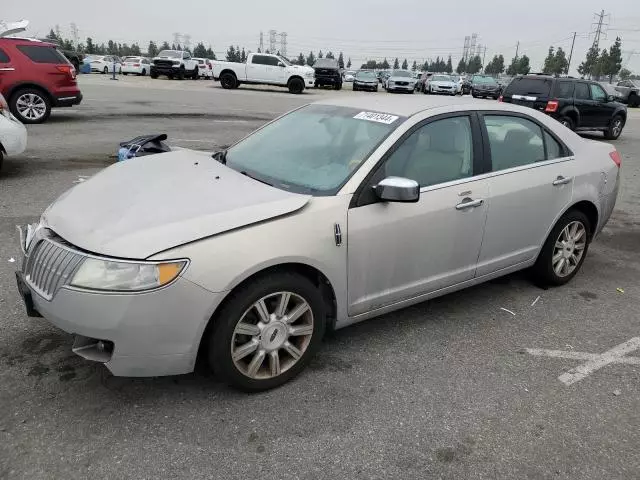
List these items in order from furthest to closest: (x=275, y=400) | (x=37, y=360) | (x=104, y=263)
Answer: (x=37, y=360) < (x=275, y=400) < (x=104, y=263)

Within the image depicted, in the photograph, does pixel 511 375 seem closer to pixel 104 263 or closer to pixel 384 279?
pixel 384 279

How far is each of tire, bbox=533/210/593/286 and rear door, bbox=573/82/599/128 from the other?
11752 millimetres

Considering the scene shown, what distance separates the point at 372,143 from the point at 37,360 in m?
2.37

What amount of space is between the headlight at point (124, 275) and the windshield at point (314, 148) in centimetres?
97

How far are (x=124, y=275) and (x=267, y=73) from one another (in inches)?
1078

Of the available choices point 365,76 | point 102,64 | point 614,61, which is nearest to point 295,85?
point 365,76

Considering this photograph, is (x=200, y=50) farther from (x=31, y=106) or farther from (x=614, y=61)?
(x=31, y=106)

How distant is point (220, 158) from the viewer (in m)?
Result: 3.88

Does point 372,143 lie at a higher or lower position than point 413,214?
higher

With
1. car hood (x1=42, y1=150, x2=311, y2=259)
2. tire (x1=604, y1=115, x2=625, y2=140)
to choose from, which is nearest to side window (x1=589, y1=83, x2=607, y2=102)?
tire (x1=604, y1=115, x2=625, y2=140)

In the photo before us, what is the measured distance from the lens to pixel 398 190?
304 centimetres

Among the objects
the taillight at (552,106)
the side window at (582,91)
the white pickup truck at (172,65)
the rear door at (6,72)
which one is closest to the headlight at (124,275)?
the rear door at (6,72)

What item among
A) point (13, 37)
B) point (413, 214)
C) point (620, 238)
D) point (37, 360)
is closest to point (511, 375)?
point (413, 214)

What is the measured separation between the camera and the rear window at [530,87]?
14.5 metres
